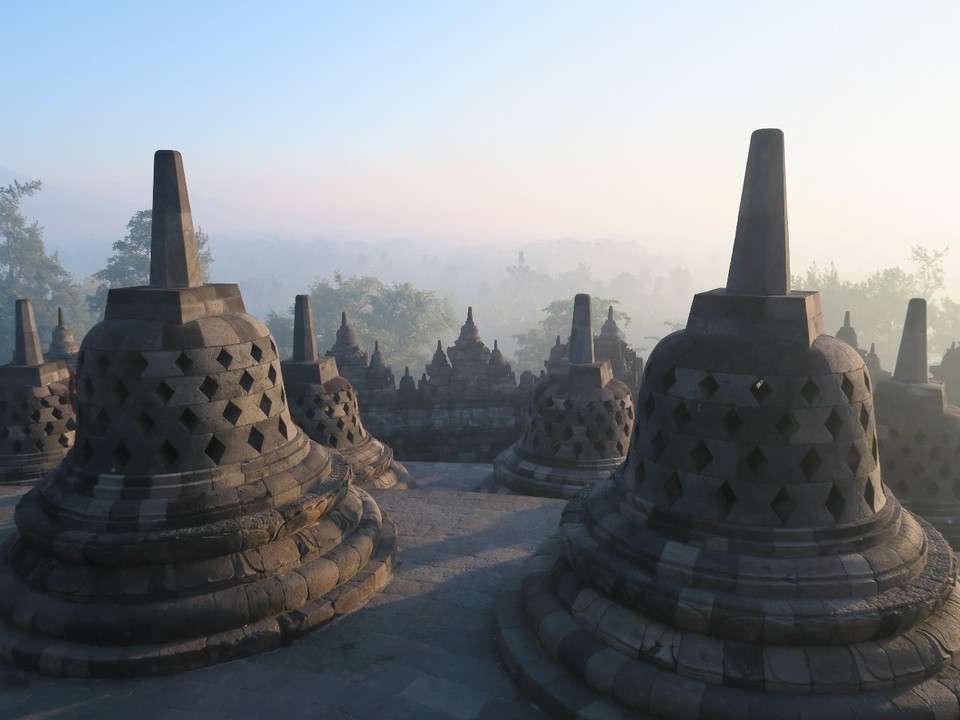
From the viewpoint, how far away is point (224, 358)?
15.0ft

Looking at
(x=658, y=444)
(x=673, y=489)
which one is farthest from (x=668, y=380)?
(x=673, y=489)

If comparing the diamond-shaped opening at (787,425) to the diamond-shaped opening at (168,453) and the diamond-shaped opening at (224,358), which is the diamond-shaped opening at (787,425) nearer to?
the diamond-shaped opening at (224,358)

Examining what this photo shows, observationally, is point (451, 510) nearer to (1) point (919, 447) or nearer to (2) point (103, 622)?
(2) point (103, 622)

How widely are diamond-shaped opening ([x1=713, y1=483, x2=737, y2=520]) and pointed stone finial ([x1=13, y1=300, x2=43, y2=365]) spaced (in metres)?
10.2

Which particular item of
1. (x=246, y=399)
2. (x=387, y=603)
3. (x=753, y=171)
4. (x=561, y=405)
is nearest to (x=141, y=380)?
(x=246, y=399)

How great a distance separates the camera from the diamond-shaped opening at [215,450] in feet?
14.8

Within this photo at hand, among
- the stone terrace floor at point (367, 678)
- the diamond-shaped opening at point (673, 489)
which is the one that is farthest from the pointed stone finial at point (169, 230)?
the diamond-shaped opening at point (673, 489)

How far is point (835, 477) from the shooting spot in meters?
3.55

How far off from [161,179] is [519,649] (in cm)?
435

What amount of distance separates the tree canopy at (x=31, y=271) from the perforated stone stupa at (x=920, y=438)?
60720 millimetres

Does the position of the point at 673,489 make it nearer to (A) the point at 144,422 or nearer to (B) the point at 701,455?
(B) the point at 701,455

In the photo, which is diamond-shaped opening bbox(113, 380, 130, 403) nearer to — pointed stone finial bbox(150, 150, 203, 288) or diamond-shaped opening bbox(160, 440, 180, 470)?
Result: diamond-shaped opening bbox(160, 440, 180, 470)

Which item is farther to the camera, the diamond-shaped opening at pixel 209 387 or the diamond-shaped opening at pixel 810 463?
the diamond-shaped opening at pixel 209 387

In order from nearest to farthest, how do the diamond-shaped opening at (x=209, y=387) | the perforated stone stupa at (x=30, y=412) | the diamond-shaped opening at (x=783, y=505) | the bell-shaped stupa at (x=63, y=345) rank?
the diamond-shaped opening at (x=783, y=505)
the diamond-shaped opening at (x=209, y=387)
the perforated stone stupa at (x=30, y=412)
the bell-shaped stupa at (x=63, y=345)
